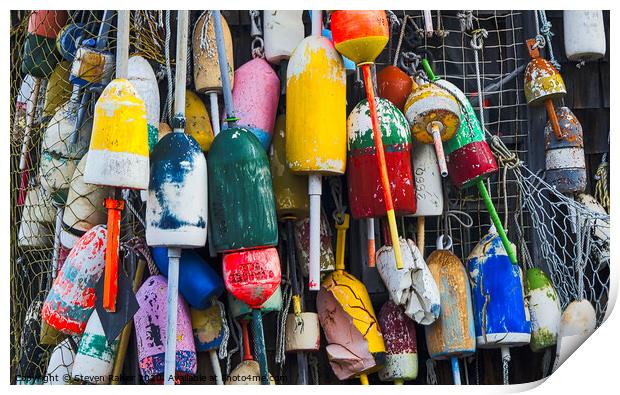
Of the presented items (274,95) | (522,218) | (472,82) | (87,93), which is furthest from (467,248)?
(87,93)

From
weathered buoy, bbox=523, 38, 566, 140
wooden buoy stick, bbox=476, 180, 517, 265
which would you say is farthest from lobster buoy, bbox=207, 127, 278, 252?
weathered buoy, bbox=523, 38, 566, 140

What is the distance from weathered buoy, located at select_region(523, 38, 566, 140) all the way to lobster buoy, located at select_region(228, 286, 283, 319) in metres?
1.10

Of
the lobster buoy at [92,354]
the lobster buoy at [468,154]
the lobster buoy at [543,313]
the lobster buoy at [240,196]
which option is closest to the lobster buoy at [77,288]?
the lobster buoy at [92,354]

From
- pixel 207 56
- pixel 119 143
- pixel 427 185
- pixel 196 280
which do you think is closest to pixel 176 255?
pixel 196 280

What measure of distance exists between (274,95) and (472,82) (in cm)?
72

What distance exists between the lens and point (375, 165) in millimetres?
3865

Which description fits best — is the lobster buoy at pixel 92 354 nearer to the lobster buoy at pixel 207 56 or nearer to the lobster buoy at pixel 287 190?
the lobster buoy at pixel 287 190

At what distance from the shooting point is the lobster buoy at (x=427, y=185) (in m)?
3.99

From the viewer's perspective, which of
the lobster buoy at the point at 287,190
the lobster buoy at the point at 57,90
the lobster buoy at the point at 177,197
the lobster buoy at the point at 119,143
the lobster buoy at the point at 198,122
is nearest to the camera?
the lobster buoy at the point at 119,143

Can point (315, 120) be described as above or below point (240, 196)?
above

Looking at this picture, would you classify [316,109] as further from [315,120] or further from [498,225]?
[498,225]

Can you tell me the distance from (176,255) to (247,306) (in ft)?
0.99

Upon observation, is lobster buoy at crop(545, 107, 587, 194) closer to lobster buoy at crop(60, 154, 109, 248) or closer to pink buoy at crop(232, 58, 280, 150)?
pink buoy at crop(232, 58, 280, 150)

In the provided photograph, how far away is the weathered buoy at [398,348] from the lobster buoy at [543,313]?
0.40 m
